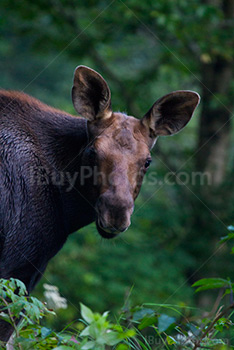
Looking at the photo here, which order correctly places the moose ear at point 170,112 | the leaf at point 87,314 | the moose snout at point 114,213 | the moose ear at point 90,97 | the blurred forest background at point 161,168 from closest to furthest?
the leaf at point 87,314, the moose snout at point 114,213, the moose ear at point 90,97, the moose ear at point 170,112, the blurred forest background at point 161,168

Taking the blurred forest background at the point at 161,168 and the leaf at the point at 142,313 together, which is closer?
the leaf at the point at 142,313

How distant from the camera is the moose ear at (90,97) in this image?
516 cm

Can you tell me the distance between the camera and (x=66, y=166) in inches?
208

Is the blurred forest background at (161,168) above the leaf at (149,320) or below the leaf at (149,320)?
below

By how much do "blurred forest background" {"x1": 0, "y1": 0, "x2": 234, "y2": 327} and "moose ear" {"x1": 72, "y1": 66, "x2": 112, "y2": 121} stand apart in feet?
16.8

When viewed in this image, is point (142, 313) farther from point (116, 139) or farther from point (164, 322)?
point (116, 139)

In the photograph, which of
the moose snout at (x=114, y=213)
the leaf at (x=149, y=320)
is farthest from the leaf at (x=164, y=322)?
the moose snout at (x=114, y=213)

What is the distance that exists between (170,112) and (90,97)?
93cm

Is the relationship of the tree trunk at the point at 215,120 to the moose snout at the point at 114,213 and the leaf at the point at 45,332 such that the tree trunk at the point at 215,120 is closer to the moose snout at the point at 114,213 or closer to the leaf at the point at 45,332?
the moose snout at the point at 114,213

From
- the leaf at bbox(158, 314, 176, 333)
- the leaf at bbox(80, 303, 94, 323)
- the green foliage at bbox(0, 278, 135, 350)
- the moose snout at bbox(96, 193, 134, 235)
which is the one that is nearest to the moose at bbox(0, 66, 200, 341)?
the moose snout at bbox(96, 193, 134, 235)

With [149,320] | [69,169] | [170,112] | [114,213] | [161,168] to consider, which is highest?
[170,112]

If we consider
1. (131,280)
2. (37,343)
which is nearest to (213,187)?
(131,280)

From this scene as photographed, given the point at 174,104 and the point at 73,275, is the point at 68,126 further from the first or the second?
the point at 73,275

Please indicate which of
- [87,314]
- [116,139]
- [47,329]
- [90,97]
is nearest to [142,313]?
[47,329]
